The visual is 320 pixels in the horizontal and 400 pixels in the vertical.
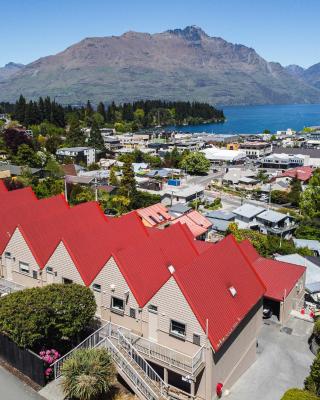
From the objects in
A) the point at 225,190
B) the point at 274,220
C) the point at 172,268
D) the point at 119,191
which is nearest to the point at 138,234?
the point at 172,268

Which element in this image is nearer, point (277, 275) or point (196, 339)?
point (196, 339)

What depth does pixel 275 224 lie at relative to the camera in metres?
58.3

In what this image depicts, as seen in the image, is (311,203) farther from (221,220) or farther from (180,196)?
(180,196)

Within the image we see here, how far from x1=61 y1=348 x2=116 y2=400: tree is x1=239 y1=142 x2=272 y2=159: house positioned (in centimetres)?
12571

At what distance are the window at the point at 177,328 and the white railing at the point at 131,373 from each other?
8.30ft

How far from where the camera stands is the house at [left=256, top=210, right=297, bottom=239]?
57.0 m

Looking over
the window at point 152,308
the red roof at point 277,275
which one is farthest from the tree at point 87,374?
the red roof at point 277,275

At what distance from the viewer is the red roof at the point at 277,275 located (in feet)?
95.2

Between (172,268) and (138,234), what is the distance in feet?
17.4

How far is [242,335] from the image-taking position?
22.0m

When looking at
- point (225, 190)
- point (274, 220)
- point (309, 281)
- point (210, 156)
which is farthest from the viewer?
point (210, 156)

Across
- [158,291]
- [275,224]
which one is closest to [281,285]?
[158,291]

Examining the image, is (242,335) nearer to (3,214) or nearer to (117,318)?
(117,318)

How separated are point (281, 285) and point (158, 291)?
12.9 meters
